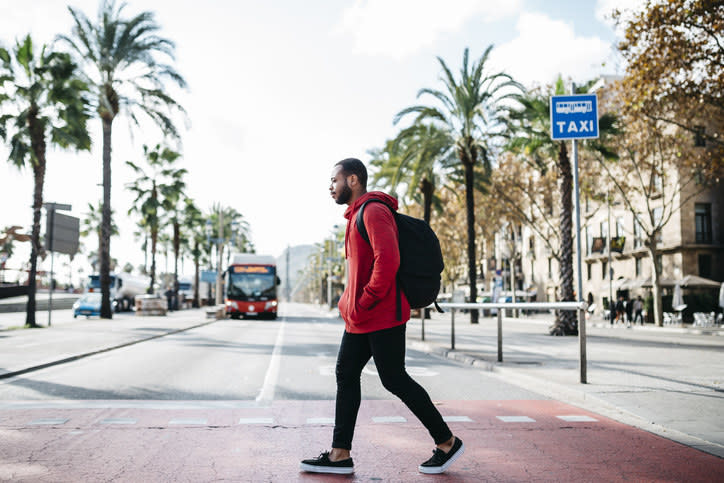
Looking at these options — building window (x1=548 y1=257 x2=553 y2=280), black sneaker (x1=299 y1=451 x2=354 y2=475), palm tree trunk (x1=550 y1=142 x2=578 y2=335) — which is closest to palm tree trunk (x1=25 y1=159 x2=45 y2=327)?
palm tree trunk (x1=550 y1=142 x2=578 y2=335)

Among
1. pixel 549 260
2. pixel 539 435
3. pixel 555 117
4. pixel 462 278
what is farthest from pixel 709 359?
pixel 462 278

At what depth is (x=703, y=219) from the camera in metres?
44.0

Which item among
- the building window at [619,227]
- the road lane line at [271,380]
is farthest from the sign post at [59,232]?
the building window at [619,227]

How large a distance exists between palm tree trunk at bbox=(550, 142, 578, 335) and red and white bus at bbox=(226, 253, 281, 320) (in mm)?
16958

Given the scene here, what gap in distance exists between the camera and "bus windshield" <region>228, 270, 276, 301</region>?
3509 cm

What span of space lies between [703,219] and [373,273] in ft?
151

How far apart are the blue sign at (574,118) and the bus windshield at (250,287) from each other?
26951mm

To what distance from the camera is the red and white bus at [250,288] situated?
35125mm

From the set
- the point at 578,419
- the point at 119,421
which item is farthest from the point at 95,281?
the point at 578,419

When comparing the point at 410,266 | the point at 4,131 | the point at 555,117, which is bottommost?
the point at 410,266

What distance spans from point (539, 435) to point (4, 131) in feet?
74.4

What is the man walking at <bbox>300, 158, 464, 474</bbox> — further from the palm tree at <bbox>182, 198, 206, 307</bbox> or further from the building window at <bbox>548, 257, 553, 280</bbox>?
the building window at <bbox>548, 257, 553, 280</bbox>

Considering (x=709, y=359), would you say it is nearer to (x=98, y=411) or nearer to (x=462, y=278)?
(x=98, y=411)

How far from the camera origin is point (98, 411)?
6551 millimetres
